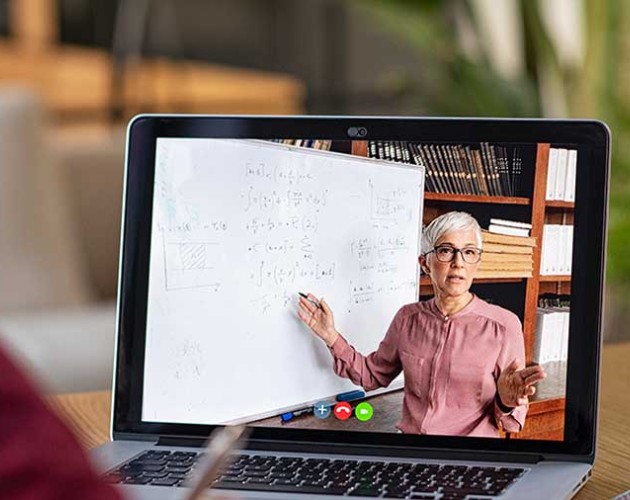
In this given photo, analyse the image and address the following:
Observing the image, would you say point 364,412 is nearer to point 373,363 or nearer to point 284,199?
point 373,363

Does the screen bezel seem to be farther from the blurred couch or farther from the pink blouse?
the blurred couch

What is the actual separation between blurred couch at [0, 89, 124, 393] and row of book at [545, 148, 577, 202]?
1215 millimetres

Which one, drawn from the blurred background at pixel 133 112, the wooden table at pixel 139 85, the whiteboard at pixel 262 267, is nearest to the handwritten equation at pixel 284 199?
the whiteboard at pixel 262 267

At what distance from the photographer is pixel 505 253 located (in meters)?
0.74

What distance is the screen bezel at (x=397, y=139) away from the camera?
2.41 feet

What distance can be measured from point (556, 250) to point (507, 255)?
0.03m

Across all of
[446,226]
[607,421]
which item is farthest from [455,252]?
[607,421]

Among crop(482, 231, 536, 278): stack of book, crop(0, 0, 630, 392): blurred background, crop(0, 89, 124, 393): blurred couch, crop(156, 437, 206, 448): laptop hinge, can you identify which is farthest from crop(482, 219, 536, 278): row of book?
crop(0, 89, 124, 393): blurred couch

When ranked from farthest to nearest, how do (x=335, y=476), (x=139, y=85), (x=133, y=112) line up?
(x=139, y=85)
(x=133, y=112)
(x=335, y=476)

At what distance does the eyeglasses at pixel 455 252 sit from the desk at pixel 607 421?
159 mm

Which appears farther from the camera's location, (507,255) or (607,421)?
(607,421)

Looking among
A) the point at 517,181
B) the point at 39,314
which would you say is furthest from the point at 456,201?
the point at 39,314

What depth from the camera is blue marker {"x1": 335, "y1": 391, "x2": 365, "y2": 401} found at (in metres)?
0.76

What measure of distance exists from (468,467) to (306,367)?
126 mm
